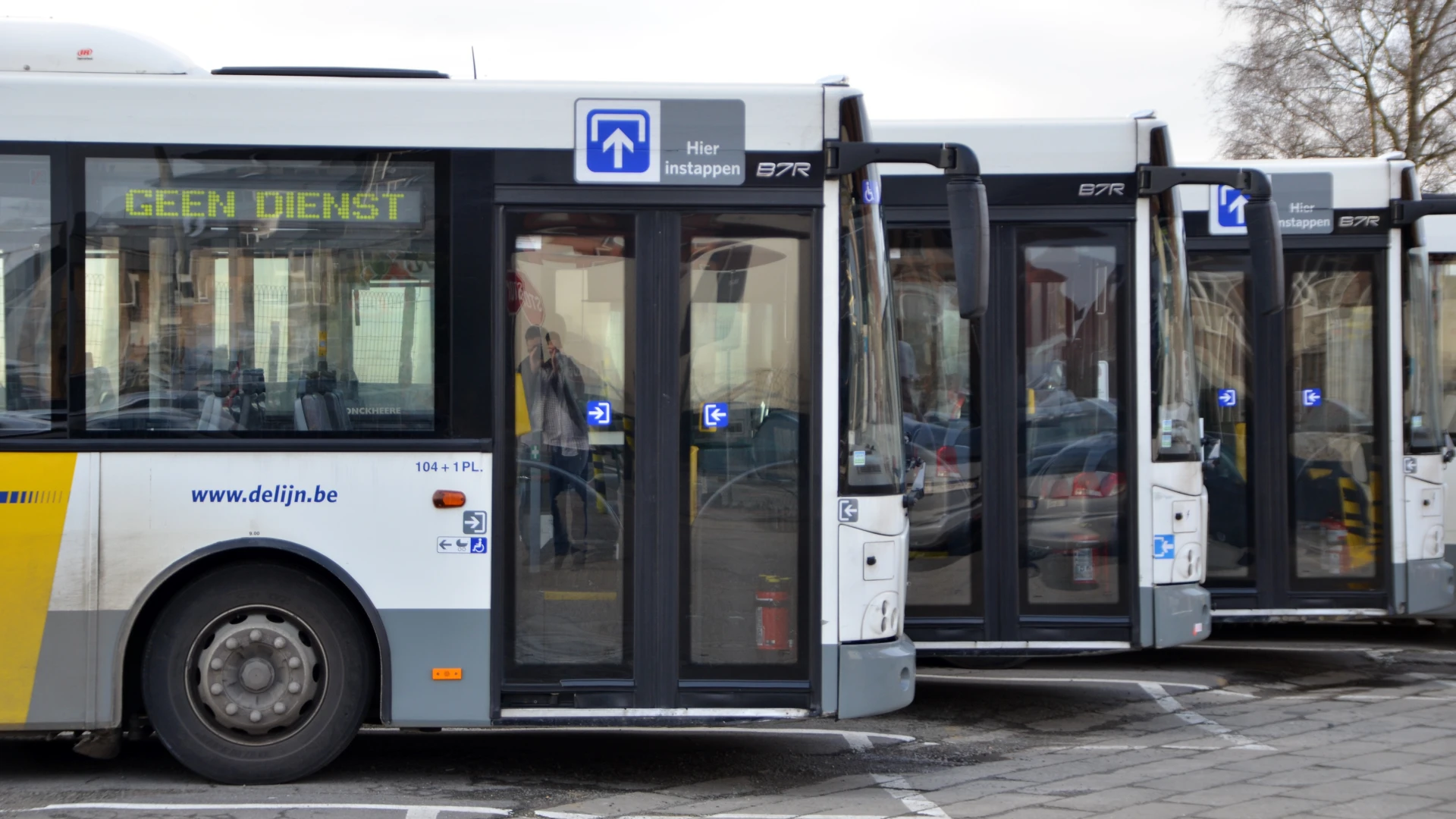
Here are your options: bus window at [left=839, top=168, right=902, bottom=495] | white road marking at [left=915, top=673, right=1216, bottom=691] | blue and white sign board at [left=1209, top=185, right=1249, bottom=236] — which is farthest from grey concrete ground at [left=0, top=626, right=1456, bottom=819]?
blue and white sign board at [left=1209, top=185, right=1249, bottom=236]

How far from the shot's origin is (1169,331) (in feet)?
26.9

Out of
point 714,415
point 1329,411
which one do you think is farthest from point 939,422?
point 1329,411

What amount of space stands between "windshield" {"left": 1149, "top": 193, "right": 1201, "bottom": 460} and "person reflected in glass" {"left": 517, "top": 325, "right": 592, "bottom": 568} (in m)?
3.63

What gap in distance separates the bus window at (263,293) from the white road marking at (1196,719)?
4.70 meters

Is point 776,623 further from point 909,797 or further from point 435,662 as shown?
point 435,662

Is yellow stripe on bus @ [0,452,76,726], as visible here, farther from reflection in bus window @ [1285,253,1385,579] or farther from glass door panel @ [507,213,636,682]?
reflection in bus window @ [1285,253,1385,579]

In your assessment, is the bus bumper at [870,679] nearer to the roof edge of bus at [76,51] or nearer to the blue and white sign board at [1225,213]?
the roof edge of bus at [76,51]

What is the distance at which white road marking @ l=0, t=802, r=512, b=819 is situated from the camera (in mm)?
5832

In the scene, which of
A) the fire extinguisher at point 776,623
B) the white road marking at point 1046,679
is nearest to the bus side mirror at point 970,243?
the fire extinguisher at point 776,623

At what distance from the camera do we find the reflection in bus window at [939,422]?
841 centimetres

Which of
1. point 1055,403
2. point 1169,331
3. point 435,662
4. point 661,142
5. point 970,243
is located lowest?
point 435,662

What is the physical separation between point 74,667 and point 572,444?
2.36m

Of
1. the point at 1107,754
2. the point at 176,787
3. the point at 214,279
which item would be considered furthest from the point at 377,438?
the point at 1107,754

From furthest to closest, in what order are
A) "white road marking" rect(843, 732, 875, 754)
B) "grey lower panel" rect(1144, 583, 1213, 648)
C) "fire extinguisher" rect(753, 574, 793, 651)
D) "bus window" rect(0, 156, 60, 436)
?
"grey lower panel" rect(1144, 583, 1213, 648) < "white road marking" rect(843, 732, 875, 754) < "fire extinguisher" rect(753, 574, 793, 651) < "bus window" rect(0, 156, 60, 436)
